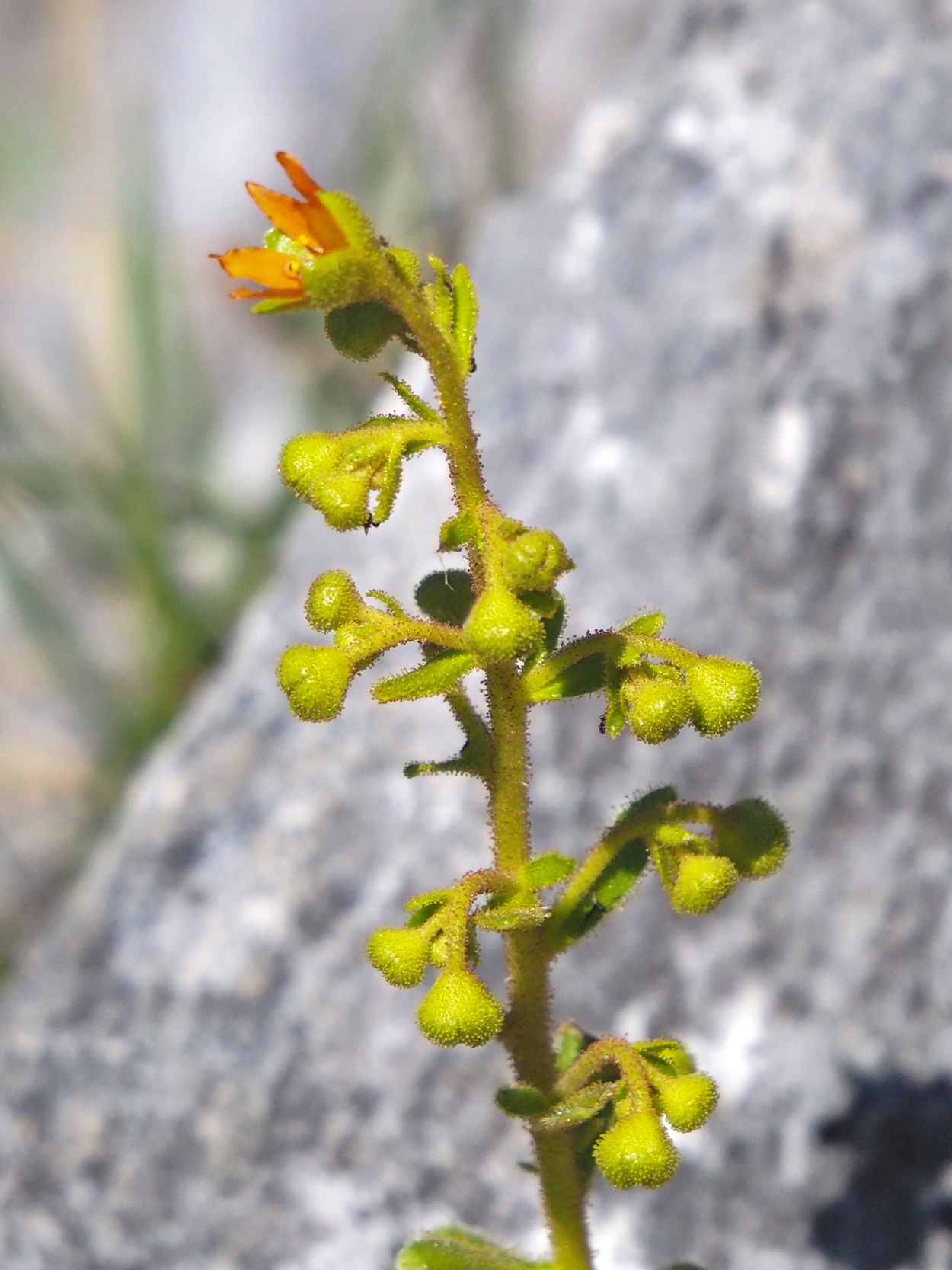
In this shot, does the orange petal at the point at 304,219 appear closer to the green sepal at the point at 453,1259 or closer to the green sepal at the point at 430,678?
the green sepal at the point at 430,678

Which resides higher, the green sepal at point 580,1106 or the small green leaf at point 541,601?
the small green leaf at point 541,601

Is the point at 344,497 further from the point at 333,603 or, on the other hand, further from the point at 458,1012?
the point at 458,1012

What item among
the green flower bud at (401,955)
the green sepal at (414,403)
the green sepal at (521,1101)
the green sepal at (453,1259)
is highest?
the green sepal at (414,403)

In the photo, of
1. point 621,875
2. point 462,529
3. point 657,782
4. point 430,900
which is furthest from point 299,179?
point 657,782

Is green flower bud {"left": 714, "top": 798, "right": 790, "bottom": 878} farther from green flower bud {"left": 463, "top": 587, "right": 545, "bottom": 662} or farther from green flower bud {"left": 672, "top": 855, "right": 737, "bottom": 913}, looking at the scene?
green flower bud {"left": 463, "top": 587, "right": 545, "bottom": 662}

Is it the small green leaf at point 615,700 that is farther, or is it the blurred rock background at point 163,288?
the blurred rock background at point 163,288

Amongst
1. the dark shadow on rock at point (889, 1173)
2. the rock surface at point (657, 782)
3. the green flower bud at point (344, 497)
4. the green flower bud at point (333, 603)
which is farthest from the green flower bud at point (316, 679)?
the dark shadow on rock at point (889, 1173)
